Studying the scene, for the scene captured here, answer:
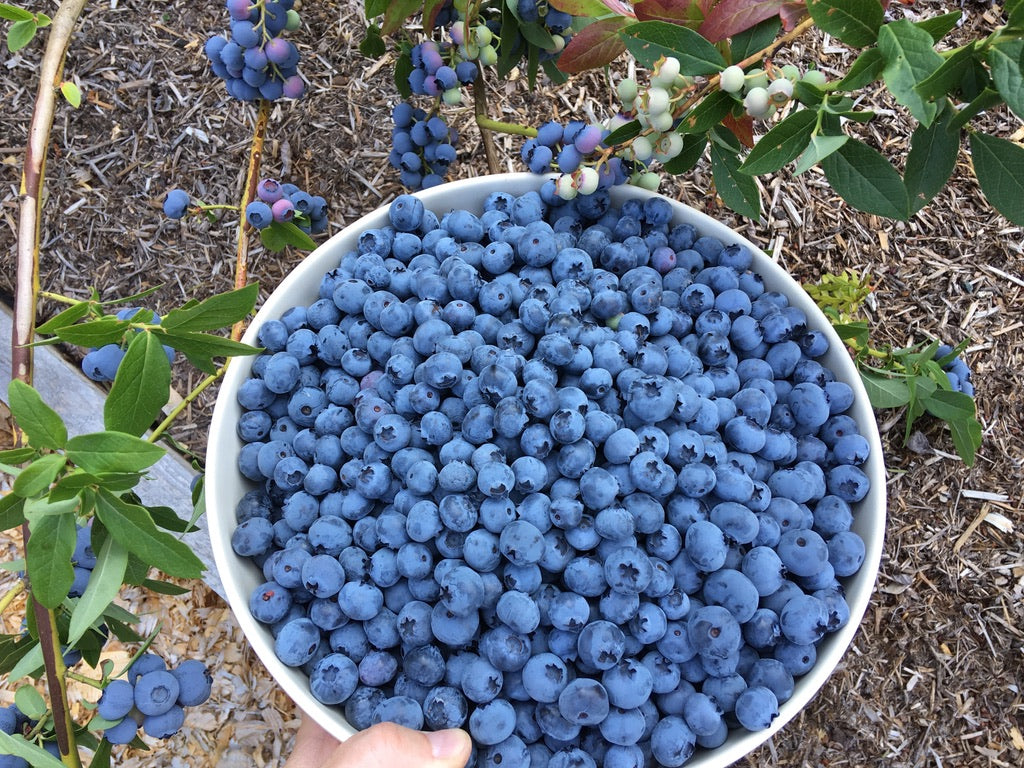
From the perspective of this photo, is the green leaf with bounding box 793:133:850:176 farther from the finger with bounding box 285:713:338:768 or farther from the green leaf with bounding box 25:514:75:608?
the finger with bounding box 285:713:338:768

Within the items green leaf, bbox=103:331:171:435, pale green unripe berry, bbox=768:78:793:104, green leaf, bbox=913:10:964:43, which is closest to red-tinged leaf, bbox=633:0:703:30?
pale green unripe berry, bbox=768:78:793:104

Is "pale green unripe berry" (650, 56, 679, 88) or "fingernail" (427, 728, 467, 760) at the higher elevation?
"pale green unripe berry" (650, 56, 679, 88)

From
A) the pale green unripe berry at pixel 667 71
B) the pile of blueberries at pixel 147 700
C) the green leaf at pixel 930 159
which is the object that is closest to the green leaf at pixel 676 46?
the pale green unripe berry at pixel 667 71

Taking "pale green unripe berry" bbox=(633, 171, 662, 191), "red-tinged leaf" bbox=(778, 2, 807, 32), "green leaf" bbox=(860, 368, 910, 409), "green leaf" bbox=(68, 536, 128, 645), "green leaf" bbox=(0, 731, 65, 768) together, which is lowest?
"green leaf" bbox=(860, 368, 910, 409)

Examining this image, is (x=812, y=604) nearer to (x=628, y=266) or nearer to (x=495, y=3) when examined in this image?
(x=628, y=266)

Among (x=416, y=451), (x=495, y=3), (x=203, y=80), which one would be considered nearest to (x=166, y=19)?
(x=203, y=80)

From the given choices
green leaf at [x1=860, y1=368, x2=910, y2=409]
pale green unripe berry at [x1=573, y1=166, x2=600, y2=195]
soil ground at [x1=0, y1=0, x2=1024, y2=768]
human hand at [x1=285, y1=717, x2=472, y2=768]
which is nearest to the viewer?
human hand at [x1=285, y1=717, x2=472, y2=768]
